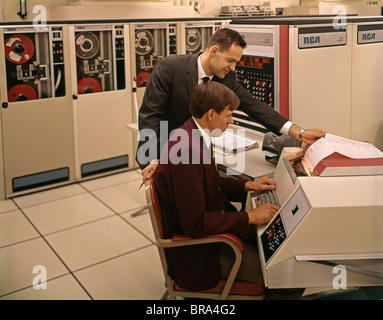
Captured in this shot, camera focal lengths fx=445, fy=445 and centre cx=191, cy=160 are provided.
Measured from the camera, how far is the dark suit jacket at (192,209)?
1.79 meters

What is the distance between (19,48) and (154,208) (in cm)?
292

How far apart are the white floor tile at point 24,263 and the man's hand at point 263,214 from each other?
5.47 feet

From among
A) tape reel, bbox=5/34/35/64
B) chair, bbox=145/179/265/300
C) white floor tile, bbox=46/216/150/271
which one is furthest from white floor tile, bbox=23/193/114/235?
chair, bbox=145/179/265/300

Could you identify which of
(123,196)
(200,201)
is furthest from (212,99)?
(123,196)

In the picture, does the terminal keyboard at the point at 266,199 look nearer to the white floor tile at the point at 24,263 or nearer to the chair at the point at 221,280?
the chair at the point at 221,280

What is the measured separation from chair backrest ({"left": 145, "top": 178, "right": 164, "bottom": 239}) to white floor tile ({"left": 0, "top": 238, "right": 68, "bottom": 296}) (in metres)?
1.38

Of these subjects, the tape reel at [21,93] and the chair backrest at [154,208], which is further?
the tape reel at [21,93]

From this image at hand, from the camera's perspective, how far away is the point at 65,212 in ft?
13.0

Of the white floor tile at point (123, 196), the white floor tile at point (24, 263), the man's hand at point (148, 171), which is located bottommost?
the white floor tile at point (24, 263)

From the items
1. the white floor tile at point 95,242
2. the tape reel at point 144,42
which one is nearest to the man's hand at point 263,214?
the white floor tile at point 95,242

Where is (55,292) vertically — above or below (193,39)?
below

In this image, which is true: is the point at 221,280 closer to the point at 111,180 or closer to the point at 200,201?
the point at 200,201

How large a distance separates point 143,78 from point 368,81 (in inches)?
106
